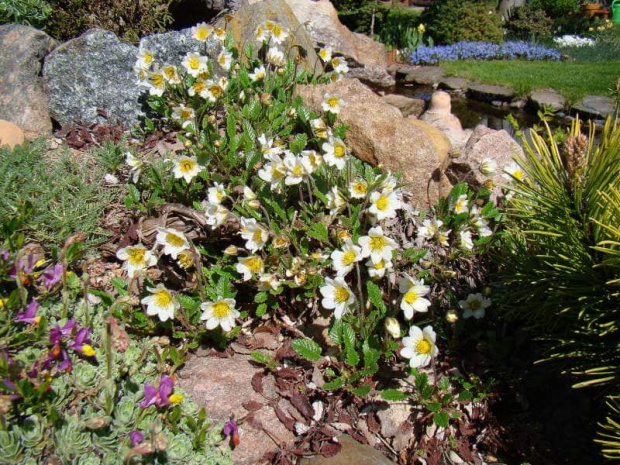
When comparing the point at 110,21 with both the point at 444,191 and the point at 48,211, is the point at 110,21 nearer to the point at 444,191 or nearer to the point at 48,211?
the point at 48,211

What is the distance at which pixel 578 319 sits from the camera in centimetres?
183

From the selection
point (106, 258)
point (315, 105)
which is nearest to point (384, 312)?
point (106, 258)

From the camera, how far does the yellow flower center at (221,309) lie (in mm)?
2385

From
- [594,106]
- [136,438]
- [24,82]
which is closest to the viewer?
[136,438]

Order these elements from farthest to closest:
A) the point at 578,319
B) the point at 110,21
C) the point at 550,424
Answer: the point at 110,21, the point at 550,424, the point at 578,319

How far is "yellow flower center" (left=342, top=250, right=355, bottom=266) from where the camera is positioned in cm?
239

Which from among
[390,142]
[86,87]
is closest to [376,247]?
[390,142]

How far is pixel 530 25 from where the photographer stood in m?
14.8

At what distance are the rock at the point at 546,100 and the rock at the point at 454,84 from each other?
1.41 meters

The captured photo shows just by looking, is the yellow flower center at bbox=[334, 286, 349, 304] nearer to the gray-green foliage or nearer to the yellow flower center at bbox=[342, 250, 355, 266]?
the yellow flower center at bbox=[342, 250, 355, 266]

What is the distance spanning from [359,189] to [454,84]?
776cm

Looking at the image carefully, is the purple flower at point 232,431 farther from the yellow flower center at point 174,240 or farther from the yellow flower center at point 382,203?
the yellow flower center at point 382,203

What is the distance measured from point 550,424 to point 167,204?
245 centimetres

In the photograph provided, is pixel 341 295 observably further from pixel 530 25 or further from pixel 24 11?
pixel 530 25
